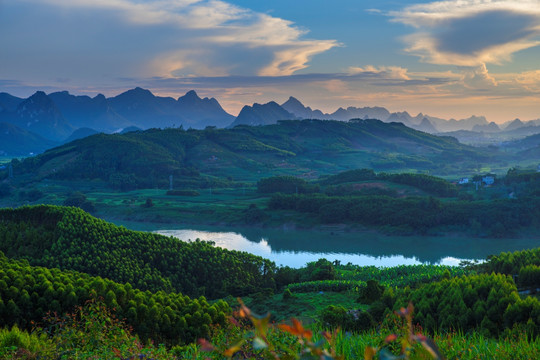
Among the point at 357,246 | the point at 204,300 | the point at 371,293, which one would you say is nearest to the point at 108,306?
the point at 204,300

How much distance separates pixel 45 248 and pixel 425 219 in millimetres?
40200

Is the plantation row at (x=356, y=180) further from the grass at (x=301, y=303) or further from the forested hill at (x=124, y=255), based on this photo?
the grass at (x=301, y=303)

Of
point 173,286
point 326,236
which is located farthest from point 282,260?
point 173,286

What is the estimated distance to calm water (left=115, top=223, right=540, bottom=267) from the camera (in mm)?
41500

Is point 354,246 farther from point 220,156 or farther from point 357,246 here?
point 220,156

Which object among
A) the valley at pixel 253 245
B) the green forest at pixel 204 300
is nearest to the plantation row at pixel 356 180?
the valley at pixel 253 245

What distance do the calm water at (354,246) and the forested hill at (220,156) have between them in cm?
3666

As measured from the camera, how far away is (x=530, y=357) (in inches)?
217

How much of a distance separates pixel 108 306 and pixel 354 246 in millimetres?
36542

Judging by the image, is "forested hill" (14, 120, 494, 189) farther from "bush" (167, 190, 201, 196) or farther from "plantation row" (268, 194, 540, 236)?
"plantation row" (268, 194, 540, 236)

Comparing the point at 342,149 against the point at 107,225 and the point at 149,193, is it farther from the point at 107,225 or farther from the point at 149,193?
the point at 107,225

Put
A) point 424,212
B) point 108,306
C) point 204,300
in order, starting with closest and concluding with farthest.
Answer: point 108,306 → point 204,300 → point 424,212

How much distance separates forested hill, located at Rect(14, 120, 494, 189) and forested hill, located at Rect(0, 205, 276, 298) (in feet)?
199

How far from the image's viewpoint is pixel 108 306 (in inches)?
488
